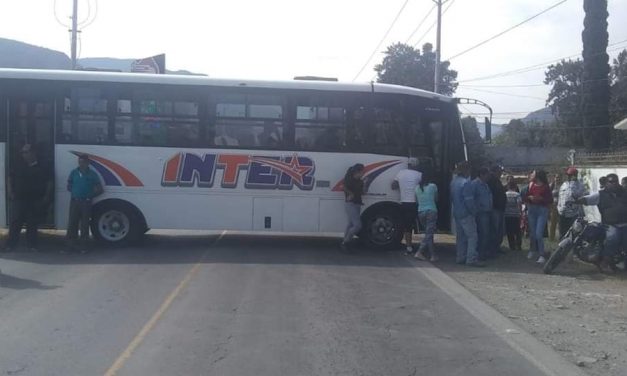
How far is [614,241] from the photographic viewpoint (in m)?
11.8

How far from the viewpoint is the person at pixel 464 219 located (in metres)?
12.8

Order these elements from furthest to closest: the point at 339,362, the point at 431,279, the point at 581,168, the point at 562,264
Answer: the point at 581,168 → the point at 562,264 → the point at 431,279 → the point at 339,362

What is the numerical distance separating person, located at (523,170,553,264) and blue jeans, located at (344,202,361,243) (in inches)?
128

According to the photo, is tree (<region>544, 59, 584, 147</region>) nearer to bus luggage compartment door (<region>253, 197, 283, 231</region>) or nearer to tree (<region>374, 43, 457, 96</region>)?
tree (<region>374, 43, 457, 96</region>)

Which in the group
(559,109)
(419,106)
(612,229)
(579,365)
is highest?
(559,109)

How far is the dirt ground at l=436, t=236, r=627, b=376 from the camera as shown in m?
7.29

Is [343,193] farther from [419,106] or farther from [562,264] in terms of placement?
[562,264]

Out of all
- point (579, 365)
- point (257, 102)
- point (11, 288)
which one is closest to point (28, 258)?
point (11, 288)

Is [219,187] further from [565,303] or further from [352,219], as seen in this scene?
[565,303]

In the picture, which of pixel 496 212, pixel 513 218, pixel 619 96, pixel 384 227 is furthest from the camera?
pixel 619 96

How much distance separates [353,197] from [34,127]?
6.42 meters

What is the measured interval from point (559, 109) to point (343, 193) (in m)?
53.4

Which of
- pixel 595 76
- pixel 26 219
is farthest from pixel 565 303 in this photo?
pixel 595 76

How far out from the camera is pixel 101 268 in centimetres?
1145
